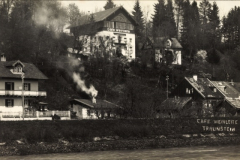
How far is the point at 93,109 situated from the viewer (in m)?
80.9

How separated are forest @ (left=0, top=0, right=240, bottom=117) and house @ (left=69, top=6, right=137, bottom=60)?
2261 millimetres

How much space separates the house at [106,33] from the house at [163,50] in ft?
15.6

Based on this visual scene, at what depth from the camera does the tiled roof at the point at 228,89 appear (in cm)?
9706

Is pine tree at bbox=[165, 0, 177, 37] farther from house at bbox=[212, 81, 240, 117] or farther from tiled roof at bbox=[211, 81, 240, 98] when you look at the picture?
house at bbox=[212, 81, 240, 117]

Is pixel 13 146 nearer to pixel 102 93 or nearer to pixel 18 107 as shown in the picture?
pixel 18 107

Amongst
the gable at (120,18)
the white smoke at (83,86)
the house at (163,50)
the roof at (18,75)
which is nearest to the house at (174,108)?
the white smoke at (83,86)

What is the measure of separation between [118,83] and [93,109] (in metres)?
16.7

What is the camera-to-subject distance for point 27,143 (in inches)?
2181

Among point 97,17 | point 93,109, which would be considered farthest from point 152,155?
point 97,17

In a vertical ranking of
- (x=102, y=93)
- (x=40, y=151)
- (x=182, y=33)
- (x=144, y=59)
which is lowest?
(x=40, y=151)

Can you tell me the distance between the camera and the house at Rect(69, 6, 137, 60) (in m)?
101

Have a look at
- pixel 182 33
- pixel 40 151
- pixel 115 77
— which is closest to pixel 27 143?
pixel 40 151

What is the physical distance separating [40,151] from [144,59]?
55.6 meters

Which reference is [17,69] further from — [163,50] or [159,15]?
[159,15]
